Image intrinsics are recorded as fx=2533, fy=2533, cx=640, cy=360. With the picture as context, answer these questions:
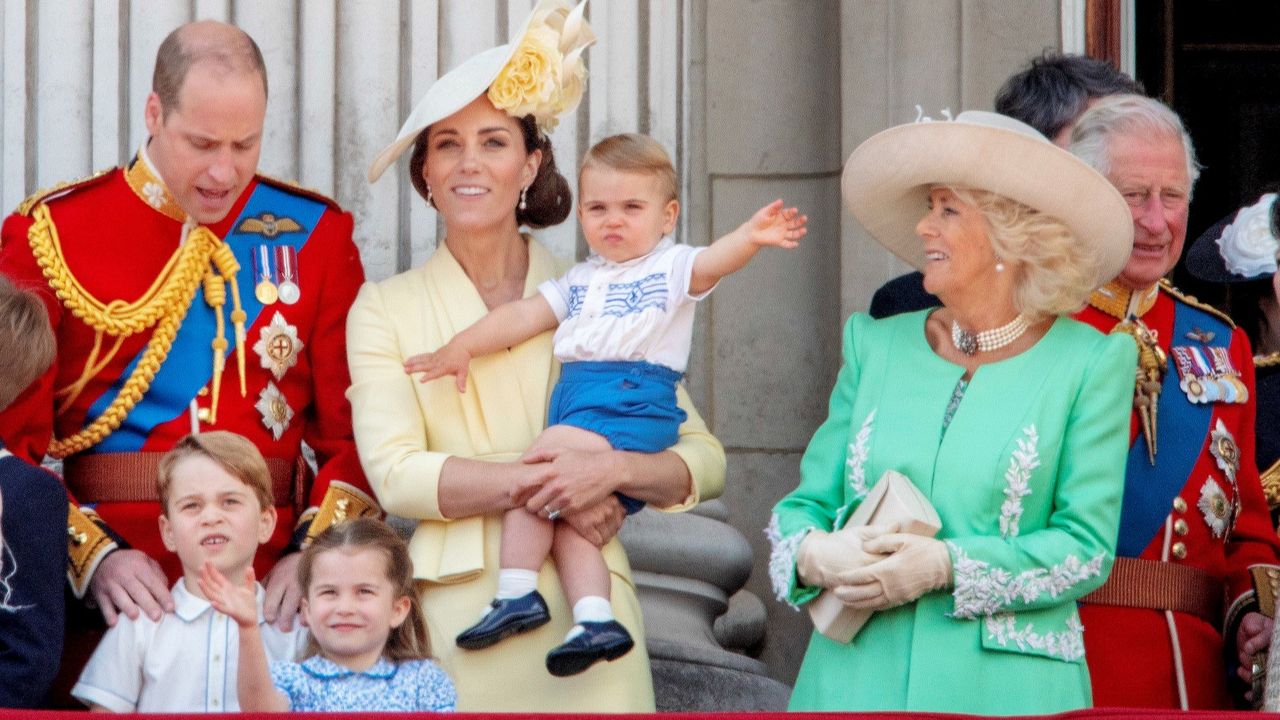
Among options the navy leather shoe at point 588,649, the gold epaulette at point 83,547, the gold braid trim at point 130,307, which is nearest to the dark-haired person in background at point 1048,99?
the navy leather shoe at point 588,649

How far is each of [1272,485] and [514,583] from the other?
1.58 meters

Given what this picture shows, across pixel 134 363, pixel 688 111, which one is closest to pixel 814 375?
pixel 688 111

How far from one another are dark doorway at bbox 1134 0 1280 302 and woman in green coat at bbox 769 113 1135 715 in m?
2.82

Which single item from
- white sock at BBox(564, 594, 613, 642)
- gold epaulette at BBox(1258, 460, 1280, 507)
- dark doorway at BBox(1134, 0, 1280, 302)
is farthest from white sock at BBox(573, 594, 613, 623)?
dark doorway at BBox(1134, 0, 1280, 302)

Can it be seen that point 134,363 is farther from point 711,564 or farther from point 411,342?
point 711,564

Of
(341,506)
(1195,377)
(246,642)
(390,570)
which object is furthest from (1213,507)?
(246,642)

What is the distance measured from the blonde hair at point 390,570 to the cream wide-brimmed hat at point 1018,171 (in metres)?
1.10

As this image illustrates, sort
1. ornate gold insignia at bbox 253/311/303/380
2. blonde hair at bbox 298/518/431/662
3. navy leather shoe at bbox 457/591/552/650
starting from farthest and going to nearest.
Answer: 1. ornate gold insignia at bbox 253/311/303/380
2. navy leather shoe at bbox 457/591/552/650
3. blonde hair at bbox 298/518/431/662

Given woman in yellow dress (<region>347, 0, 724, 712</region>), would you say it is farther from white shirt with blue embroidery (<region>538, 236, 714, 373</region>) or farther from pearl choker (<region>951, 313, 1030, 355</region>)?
pearl choker (<region>951, 313, 1030, 355</region>)

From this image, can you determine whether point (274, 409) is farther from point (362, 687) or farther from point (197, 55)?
point (362, 687)

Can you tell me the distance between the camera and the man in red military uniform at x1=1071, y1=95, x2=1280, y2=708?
4.40m

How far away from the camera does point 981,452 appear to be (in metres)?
4.20

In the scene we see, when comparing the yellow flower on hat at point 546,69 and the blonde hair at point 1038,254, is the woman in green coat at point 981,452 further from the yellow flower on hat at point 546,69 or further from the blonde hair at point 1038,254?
the yellow flower on hat at point 546,69

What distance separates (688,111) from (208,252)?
151cm
